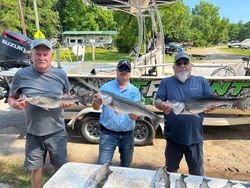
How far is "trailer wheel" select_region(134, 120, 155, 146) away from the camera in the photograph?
591 cm

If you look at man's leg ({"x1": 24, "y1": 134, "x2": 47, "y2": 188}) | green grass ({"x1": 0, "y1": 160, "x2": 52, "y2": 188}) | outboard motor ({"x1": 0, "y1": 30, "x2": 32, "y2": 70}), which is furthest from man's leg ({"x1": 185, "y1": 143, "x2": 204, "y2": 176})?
outboard motor ({"x1": 0, "y1": 30, "x2": 32, "y2": 70})

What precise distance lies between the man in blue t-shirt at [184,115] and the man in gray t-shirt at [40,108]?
3.71 ft

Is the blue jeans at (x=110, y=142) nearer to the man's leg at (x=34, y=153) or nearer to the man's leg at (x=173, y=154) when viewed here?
the man's leg at (x=173, y=154)

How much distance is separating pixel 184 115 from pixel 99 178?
4.22 ft

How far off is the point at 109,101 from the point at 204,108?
100 cm

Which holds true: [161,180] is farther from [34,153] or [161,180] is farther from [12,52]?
[12,52]

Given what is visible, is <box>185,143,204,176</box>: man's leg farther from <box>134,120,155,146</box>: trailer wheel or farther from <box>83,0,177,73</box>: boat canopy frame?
<box>83,0,177,73</box>: boat canopy frame

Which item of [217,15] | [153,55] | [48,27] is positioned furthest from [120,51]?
[217,15]

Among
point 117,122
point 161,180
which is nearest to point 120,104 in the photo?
point 117,122

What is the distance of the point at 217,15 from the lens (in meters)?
91.9

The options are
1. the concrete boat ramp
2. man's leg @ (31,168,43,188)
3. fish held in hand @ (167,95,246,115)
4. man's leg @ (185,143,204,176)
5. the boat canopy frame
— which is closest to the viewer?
the concrete boat ramp

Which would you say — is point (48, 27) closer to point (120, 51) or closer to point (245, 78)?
point (120, 51)

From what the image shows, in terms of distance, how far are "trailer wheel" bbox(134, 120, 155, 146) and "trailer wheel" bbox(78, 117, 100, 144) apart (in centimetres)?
82

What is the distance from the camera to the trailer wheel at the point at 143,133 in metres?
5.91
